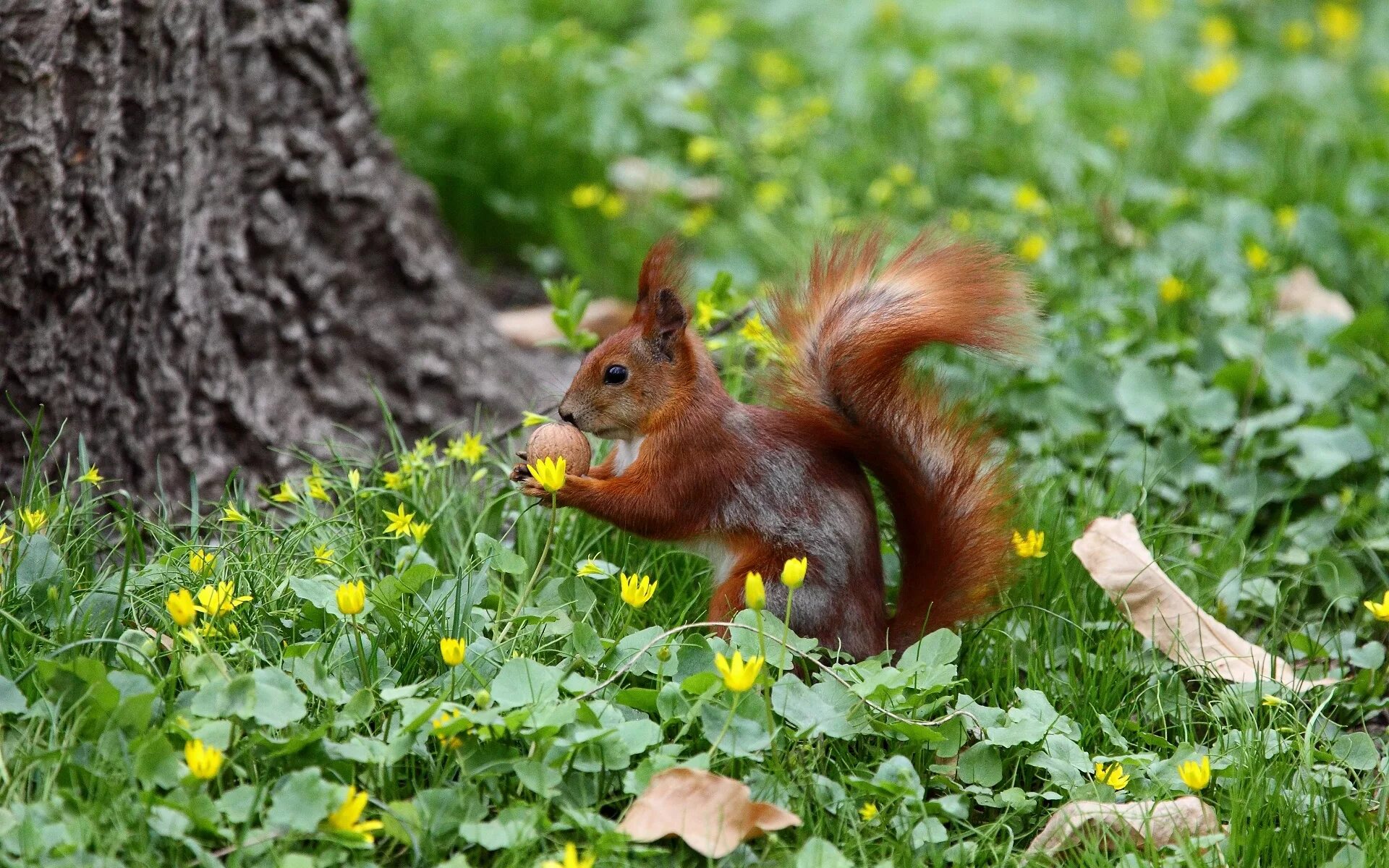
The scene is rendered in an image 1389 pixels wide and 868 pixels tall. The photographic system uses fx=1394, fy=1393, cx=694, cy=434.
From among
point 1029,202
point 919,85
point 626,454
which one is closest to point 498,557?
point 626,454

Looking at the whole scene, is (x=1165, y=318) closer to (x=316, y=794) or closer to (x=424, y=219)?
(x=424, y=219)

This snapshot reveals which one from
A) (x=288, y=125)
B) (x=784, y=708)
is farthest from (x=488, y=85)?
(x=784, y=708)

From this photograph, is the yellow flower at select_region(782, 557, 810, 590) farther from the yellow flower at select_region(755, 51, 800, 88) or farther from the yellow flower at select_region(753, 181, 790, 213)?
the yellow flower at select_region(755, 51, 800, 88)

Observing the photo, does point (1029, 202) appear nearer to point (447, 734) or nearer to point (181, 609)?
point (447, 734)

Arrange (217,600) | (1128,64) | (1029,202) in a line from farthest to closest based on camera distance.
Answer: (1128,64) < (1029,202) < (217,600)

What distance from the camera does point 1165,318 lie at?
3.10 meters

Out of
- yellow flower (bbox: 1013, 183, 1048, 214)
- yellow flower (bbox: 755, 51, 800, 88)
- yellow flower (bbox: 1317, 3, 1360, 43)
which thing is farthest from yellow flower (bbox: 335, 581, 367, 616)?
yellow flower (bbox: 1317, 3, 1360, 43)

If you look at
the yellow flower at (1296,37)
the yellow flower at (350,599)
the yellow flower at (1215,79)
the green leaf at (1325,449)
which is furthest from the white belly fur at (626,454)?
the yellow flower at (1296,37)

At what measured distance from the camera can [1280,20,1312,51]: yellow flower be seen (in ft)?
16.4

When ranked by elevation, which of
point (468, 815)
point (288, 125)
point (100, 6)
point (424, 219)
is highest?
point (100, 6)

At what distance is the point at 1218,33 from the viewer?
4953mm

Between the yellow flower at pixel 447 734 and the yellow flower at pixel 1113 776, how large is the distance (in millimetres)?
802

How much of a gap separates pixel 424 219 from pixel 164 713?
1684 millimetres

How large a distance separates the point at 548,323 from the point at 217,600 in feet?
5.43
